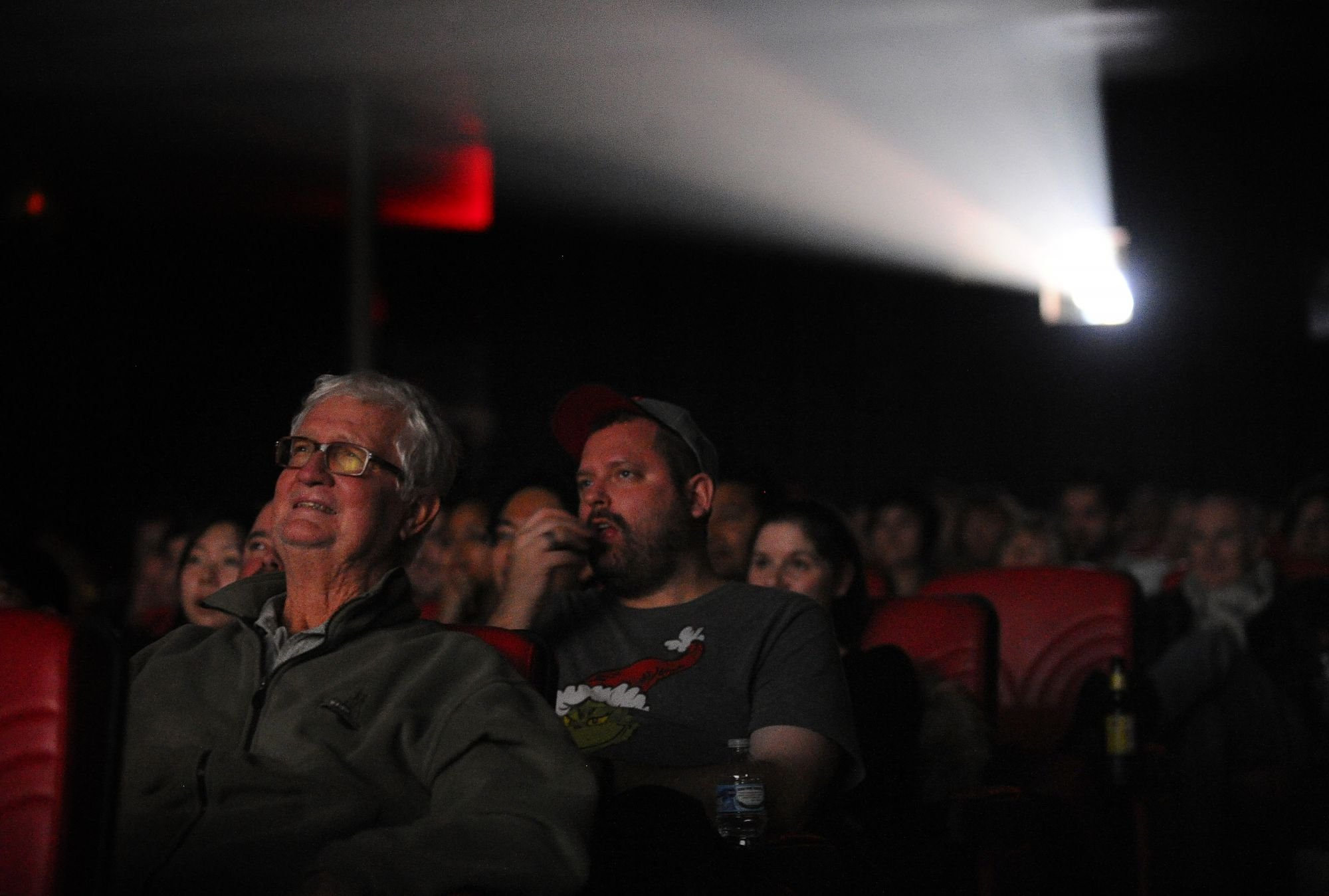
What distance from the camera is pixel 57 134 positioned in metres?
10.4

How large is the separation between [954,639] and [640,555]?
0.97m

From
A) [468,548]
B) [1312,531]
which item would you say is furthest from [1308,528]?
[468,548]

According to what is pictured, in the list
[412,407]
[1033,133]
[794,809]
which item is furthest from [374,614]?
[1033,133]

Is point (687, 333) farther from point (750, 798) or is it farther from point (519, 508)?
point (750, 798)

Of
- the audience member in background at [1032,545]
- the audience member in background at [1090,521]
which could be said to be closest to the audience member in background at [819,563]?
the audience member in background at [1032,545]

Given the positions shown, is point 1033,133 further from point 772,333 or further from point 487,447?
point 487,447

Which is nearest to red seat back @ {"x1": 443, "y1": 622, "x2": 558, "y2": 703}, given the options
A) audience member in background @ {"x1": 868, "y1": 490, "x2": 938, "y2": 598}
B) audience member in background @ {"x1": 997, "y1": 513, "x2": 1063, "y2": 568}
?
audience member in background @ {"x1": 997, "y1": 513, "x2": 1063, "y2": 568}

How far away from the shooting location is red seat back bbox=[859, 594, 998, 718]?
11.8ft

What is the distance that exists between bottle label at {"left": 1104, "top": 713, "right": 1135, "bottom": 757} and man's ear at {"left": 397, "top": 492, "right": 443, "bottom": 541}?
1897 millimetres

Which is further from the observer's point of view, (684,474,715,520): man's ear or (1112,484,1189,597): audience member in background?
(1112,484,1189,597): audience member in background

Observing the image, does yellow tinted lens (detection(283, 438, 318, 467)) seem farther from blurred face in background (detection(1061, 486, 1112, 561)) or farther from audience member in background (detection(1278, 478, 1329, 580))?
blurred face in background (detection(1061, 486, 1112, 561))

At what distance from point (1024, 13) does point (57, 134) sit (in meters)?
6.43

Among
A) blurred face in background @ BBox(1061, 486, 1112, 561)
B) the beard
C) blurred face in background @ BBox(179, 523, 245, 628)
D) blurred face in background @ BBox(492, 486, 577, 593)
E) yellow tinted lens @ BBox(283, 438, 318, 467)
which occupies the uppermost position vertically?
blurred face in background @ BBox(1061, 486, 1112, 561)

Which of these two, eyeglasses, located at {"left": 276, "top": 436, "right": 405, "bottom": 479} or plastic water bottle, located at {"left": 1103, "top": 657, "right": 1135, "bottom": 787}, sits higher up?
eyeglasses, located at {"left": 276, "top": 436, "right": 405, "bottom": 479}
